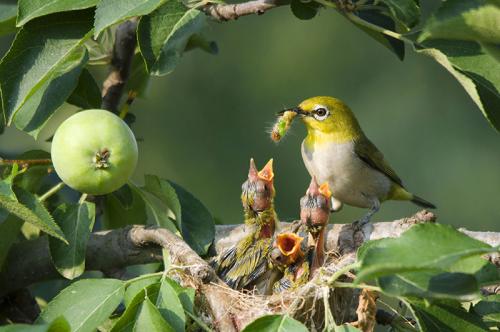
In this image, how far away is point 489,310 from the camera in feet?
8.30

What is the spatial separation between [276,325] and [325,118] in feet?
8.76

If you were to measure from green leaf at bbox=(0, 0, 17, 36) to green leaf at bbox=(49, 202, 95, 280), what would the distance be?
58 cm

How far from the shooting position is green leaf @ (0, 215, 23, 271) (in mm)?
2934

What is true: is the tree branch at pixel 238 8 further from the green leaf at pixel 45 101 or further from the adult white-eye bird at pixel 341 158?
the adult white-eye bird at pixel 341 158

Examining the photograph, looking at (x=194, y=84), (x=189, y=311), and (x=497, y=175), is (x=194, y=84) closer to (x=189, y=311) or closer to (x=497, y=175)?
(x=497, y=175)

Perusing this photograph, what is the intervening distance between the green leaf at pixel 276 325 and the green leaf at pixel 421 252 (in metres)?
0.33

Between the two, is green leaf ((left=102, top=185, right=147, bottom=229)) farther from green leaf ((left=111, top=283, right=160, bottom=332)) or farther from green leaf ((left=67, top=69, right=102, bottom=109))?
green leaf ((left=111, top=283, right=160, bottom=332))

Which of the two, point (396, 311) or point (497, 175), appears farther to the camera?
point (497, 175)

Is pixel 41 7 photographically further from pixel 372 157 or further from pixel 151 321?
pixel 372 157

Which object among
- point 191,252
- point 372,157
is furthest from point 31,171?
point 372,157

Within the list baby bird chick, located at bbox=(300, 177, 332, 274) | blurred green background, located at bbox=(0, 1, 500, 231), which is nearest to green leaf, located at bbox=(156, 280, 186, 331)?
baby bird chick, located at bbox=(300, 177, 332, 274)

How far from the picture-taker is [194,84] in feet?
32.9

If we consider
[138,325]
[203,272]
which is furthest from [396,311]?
Answer: [138,325]

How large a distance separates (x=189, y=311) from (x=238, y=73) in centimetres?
832
